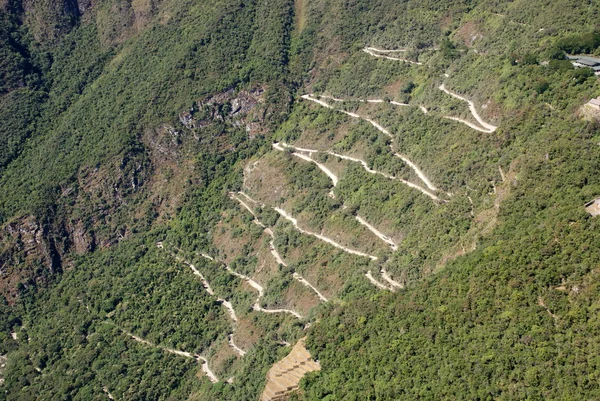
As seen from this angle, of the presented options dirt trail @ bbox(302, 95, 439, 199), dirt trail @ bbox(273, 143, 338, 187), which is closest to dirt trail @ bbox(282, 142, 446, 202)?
dirt trail @ bbox(302, 95, 439, 199)

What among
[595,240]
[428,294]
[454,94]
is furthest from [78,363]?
[595,240]

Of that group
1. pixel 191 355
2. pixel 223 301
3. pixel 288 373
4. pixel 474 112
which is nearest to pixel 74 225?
pixel 223 301

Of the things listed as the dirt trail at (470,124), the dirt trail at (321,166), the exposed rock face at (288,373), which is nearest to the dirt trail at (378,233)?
the dirt trail at (321,166)

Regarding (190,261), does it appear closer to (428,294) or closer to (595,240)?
(428,294)

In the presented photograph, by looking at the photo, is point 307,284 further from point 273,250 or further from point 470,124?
point 470,124

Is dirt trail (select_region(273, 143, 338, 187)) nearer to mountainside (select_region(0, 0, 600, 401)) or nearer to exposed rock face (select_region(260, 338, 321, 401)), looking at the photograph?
mountainside (select_region(0, 0, 600, 401))

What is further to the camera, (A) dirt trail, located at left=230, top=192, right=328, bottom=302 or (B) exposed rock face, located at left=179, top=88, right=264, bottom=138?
(B) exposed rock face, located at left=179, top=88, right=264, bottom=138

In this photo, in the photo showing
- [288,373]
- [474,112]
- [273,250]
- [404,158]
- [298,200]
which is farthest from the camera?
[298,200]
